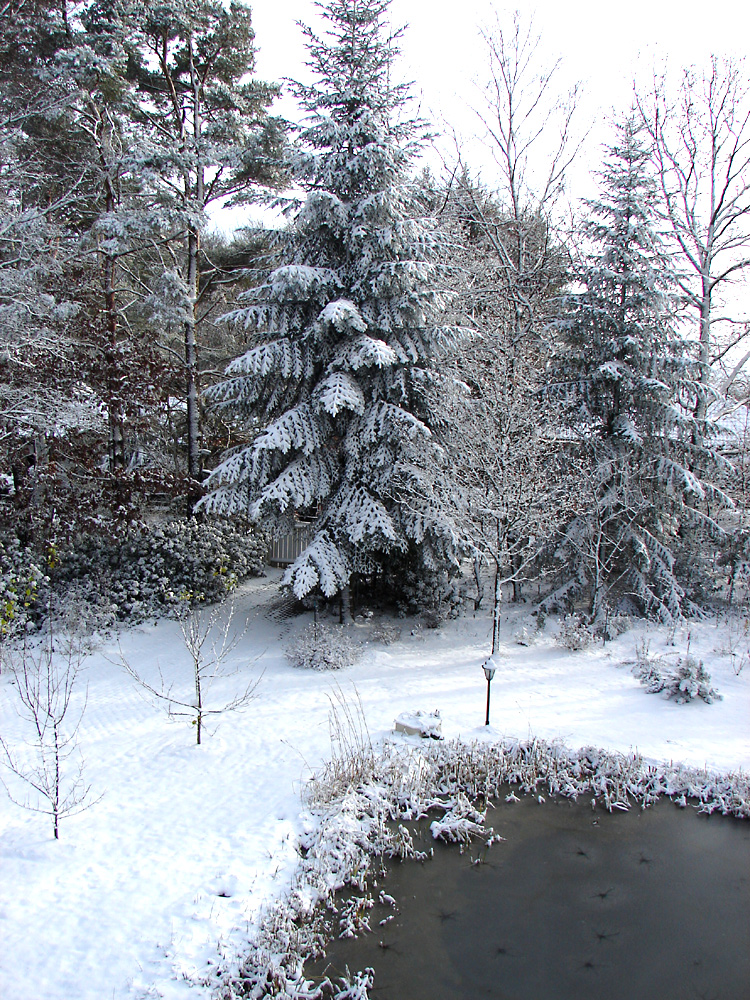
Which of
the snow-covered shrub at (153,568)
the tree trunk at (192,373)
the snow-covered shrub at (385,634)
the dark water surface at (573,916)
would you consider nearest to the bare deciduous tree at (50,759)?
the dark water surface at (573,916)

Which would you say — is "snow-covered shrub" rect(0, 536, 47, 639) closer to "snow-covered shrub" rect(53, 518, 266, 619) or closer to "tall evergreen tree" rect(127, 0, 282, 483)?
"snow-covered shrub" rect(53, 518, 266, 619)

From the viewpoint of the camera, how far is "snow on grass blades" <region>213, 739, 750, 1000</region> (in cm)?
399

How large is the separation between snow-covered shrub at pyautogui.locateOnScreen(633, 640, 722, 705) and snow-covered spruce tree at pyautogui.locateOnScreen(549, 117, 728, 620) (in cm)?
186

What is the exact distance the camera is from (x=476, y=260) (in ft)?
47.9

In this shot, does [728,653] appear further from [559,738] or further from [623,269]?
[623,269]

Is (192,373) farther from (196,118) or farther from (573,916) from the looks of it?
(573,916)

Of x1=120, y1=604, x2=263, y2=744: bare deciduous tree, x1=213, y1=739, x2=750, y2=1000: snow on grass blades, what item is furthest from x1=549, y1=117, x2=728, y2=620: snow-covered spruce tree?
x1=120, y1=604, x2=263, y2=744: bare deciduous tree

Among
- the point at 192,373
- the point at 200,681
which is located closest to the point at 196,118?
the point at 192,373

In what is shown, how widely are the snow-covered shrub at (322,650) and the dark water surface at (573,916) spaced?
398 centimetres

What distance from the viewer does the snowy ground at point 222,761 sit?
4.06m

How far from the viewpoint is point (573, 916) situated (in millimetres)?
4496

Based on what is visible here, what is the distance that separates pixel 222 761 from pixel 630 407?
924 centimetres

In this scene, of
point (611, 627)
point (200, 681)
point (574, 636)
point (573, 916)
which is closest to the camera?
point (573, 916)

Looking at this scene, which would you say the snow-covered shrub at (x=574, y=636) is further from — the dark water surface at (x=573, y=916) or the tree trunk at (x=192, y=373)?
the tree trunk at (x=192, y=373)
